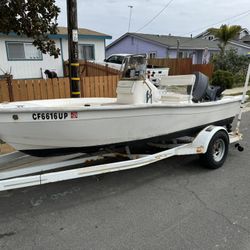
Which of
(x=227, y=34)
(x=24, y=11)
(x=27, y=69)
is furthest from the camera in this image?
(x=227, y=34)

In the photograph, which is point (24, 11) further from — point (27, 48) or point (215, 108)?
point (27, 48)

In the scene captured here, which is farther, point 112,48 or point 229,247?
point 112,48

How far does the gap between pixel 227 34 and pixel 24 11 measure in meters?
23.1

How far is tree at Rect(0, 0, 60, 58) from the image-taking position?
5602mm

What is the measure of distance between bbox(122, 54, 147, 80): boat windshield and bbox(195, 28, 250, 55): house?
30857mm

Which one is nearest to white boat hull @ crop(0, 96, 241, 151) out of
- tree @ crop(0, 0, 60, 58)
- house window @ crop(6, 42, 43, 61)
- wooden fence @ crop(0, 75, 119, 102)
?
tree @ crop(0, 0, 60, 58)

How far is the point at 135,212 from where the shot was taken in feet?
10.5

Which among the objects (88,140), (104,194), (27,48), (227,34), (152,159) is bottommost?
(104,194)

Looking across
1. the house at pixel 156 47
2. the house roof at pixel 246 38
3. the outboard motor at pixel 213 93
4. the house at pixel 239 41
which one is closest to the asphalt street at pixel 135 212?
the outboard motor at pixel 213 93

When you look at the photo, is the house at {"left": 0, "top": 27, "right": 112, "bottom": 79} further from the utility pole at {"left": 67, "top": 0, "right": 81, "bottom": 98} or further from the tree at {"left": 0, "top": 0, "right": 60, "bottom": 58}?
the utility pole at {"left": 67, "top": 0, "right": 81, "bottom": 98}

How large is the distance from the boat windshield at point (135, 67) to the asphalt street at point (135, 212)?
1.65 metres

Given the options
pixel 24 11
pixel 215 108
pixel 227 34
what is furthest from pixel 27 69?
pixel 227 34

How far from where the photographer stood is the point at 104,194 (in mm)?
3672

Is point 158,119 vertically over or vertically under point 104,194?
over
